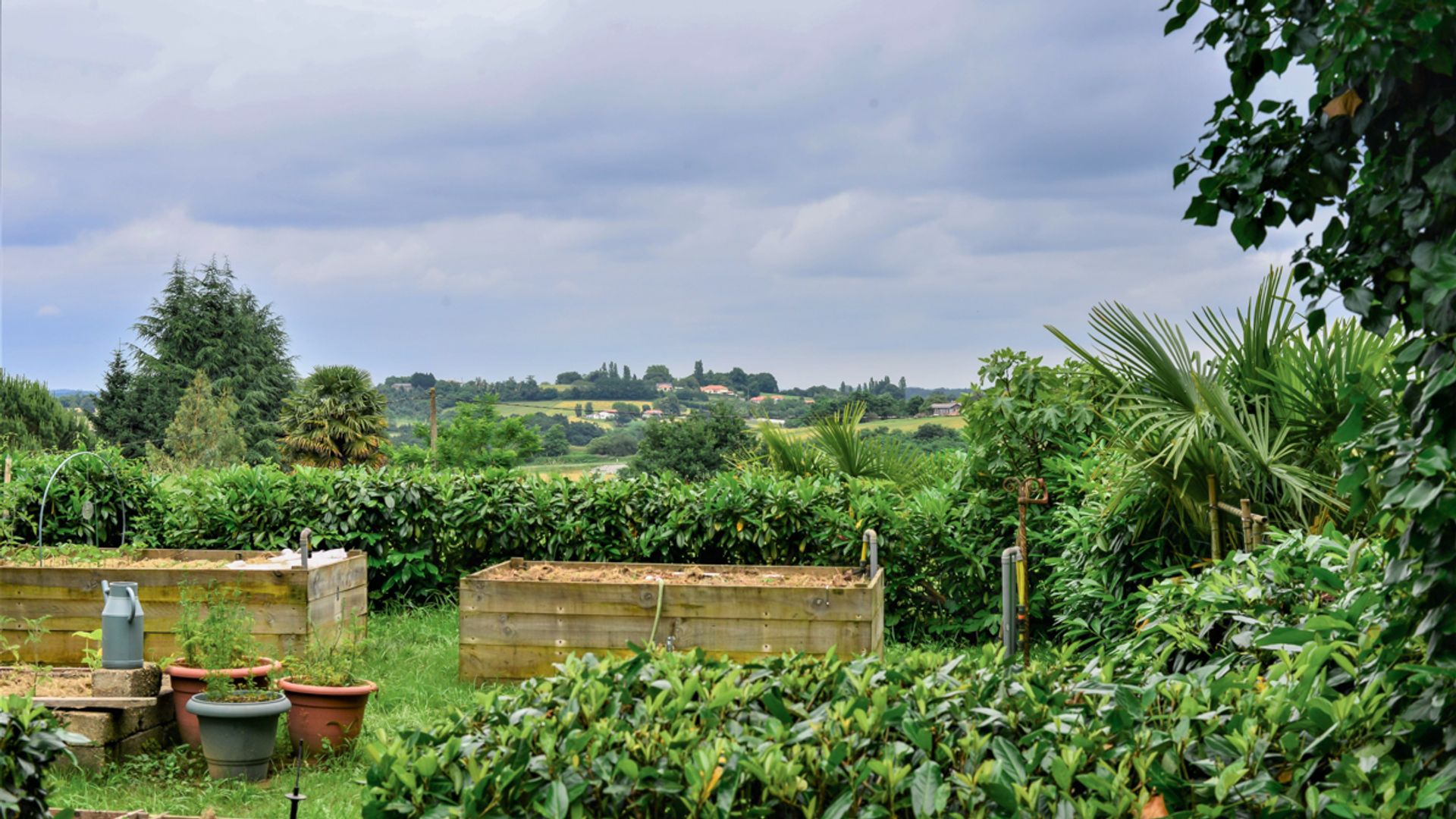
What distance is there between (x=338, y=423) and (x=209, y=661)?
29.0 meters

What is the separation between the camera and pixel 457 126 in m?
12.9

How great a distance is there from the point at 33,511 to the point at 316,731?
5.24 m

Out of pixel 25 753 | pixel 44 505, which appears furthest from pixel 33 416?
pixel 25 753

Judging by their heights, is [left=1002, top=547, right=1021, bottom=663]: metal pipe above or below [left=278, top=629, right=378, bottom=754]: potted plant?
above

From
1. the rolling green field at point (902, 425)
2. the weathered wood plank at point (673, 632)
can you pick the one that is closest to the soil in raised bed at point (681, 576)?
the weathered wood plank at point (673, 632)

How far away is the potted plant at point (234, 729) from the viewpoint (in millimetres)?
4547

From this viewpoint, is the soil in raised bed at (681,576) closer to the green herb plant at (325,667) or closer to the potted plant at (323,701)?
the green herb plant at (325,667)

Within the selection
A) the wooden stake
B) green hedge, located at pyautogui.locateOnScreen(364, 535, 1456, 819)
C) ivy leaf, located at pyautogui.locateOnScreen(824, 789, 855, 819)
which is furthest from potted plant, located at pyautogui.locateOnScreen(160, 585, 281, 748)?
the wooden stake

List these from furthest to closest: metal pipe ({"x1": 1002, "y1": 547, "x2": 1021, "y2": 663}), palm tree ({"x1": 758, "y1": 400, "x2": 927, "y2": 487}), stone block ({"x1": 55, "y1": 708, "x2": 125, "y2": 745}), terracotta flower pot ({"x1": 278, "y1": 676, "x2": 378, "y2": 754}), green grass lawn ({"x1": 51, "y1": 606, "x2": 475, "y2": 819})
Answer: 1. palm tree ({"x1": 758, "y1": 400, "x2": 927, "y2": 487})
2. terracotta flower pot ({"x1": 278, "y1": 676, "x2": 378, "y2": 754})
3. stone block ({"x1": 55, "y1": 708, "x2": 125, "y2": 745})
4. metal pipe ({"x1": 1002, "y1": 547, "x2": 1021, "y2": 663})
5. green grass lawn ({"x1": 51, "y1": 606, "x2": 475, "y2": 819})

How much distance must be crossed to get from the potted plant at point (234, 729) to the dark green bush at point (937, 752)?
269cm

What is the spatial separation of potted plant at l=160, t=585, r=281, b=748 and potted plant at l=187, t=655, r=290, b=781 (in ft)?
0.35

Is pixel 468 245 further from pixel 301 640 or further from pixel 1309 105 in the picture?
pixel 1309 105

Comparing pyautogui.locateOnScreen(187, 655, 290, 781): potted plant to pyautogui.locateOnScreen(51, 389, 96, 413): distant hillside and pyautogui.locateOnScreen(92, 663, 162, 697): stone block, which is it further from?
pyautogui.locateOnScreen(51, 389, 96, 413): distant hillside

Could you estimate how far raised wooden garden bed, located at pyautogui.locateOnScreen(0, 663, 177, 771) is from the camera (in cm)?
466
